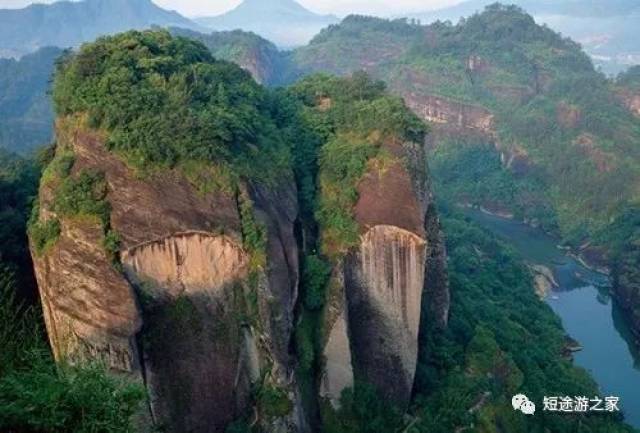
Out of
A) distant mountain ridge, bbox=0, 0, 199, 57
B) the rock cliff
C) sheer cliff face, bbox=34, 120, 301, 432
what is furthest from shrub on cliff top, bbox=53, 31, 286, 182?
distant mountain ridge, bbox=0, 0, 199, 57

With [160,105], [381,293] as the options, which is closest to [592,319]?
[381,293]

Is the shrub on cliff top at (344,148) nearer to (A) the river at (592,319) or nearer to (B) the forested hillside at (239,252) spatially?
(B) the forested hillside at (239,252)

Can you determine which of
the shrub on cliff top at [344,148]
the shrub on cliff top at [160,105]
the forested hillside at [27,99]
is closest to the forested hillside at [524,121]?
the shrub on cliff top at [344,148]

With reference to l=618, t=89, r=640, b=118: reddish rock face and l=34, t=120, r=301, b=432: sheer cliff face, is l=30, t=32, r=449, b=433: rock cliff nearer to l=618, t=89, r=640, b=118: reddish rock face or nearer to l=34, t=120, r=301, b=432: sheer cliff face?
l=34, t=120, r=301, b=432: sheer cliff face

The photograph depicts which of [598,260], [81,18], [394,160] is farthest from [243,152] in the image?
[81,18]

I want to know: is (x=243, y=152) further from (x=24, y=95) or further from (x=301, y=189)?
(x=24, y=95)
